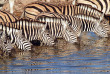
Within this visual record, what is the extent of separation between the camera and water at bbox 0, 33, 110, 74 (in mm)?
8266

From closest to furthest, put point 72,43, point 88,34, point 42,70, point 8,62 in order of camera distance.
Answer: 1. point 42,70
2. point 8,62
3. point 72,43
4. point 88,34

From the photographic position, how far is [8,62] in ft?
29.2

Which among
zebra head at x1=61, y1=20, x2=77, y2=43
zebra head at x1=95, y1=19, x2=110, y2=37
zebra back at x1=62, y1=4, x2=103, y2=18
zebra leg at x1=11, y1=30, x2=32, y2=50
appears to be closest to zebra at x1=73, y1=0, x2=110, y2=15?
zebra back at x1=62, y1=4, x2=103, y2=18

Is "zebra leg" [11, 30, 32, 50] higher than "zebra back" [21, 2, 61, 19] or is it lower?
lower

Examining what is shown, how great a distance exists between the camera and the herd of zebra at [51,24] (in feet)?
33.8

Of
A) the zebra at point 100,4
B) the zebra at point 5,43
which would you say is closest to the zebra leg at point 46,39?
the zebra at point 5,43

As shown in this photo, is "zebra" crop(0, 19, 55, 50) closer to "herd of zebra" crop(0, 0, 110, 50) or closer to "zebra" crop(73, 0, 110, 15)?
"herd of zebra" crop(0, 0, 110, 50)

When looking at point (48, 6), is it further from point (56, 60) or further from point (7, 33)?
point (56, 60)

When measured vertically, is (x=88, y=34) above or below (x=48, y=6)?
below

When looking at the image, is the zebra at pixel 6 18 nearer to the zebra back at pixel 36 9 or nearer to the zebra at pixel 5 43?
the zebra back at pixel 36 9

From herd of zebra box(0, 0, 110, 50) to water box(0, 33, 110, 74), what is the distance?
31 cm

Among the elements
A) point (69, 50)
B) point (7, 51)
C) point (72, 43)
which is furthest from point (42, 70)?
point (72, 43)

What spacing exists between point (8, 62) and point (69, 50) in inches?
81.9

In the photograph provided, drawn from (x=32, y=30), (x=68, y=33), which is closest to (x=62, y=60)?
(x=32, y=30)
